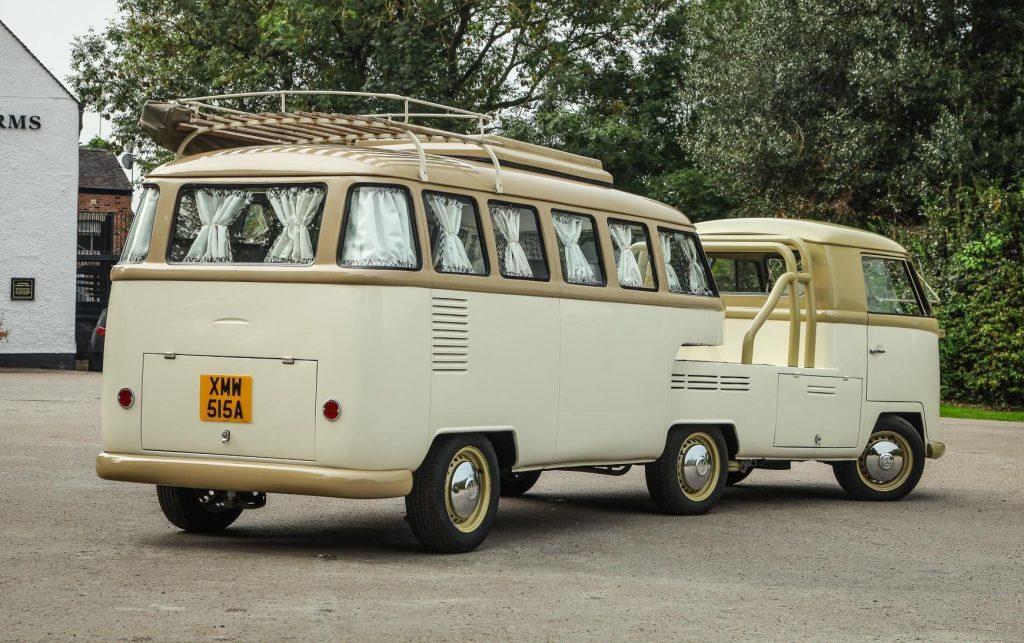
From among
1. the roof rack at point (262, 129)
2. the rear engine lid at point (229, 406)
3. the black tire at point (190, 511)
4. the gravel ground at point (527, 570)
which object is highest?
the roof rack at point (262, 129)

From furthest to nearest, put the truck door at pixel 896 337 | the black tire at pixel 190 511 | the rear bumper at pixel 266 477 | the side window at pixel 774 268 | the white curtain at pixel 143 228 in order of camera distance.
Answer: the side window at pixel 774 268 < the truck door at pixel 896 337 < the black tire at pixel 190 511 < the white curtain at pixel 143 228 < the rear bumper at pixel 266 477

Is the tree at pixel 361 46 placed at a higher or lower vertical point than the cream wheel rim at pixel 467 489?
higher

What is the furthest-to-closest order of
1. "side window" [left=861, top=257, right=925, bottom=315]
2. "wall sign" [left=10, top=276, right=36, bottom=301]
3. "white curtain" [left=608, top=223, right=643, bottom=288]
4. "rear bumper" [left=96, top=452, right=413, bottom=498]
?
"wall sign" [left=10, top=276, right=36, bottom=301] → "side window" [left=861, top=257, right=925, bottom=315] → "white curtain" [left=608, top=223, right=643, bottom=288] → "rear bumper" [left=96, top=452, right=413, bottom=498]

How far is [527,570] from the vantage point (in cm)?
833

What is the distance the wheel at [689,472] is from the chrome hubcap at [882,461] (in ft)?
6.80

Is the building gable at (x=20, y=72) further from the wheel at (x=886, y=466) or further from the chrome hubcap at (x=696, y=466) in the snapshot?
the chrome hubcap at (x=696, y=466)

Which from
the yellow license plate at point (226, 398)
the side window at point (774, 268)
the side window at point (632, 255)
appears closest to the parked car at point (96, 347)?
the side window at point (774, 268)

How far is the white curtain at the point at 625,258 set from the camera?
1050 cm

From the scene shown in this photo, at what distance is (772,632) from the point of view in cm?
667

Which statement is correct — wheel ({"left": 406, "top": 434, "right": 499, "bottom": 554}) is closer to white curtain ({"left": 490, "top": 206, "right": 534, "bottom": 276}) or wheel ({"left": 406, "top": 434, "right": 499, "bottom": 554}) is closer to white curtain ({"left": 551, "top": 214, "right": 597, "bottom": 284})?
white curtain ({"left": 490, "top": 206, "right": 534, "bottom": 276})

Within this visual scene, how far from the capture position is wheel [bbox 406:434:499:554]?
864 cm

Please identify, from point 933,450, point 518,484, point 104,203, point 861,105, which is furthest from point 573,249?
point 104,203

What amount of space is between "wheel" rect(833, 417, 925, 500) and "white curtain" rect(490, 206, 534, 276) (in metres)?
4.80

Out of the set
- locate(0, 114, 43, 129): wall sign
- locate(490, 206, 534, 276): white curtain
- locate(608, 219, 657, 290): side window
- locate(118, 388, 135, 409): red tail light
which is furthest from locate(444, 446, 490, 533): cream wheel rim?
locate(0, 114, 43, 129): wall sign
